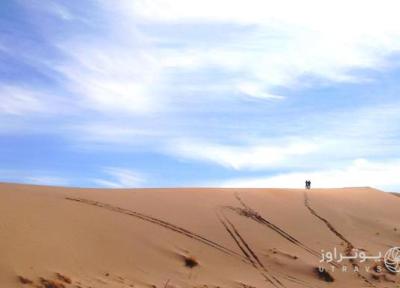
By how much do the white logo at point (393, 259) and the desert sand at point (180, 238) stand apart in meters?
0.30

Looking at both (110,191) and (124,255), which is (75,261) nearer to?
(124,255)

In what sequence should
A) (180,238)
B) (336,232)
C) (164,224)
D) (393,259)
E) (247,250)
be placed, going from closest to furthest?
(180,238) < (247,250) < (164,224) < (393,259) < (336,232)

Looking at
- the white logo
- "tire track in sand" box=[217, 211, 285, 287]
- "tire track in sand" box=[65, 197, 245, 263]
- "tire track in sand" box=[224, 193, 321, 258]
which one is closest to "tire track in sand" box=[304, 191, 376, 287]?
the white logo

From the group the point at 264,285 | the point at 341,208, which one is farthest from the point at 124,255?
the point at 341,208

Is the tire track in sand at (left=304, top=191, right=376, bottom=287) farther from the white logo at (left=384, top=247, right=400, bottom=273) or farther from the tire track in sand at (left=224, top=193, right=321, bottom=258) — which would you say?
the tire track in sand at (left=224, top=193, right=321, bottom=258)

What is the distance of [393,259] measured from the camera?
48.2 feet

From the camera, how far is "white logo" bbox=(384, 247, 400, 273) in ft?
46.4

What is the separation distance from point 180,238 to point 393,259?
239 inches

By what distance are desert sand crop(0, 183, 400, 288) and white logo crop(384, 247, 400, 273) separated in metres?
0.30

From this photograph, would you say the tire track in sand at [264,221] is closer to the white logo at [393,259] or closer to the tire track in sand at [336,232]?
the tire track in sand at [336,232]

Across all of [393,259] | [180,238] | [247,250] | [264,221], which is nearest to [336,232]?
[393,259]

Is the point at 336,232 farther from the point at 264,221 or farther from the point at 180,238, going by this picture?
the point at 180,238

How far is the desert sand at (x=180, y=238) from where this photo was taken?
10.4 metres

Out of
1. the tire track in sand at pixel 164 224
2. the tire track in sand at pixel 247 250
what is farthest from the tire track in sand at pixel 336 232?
the tire track in sand at pixel 164 224
